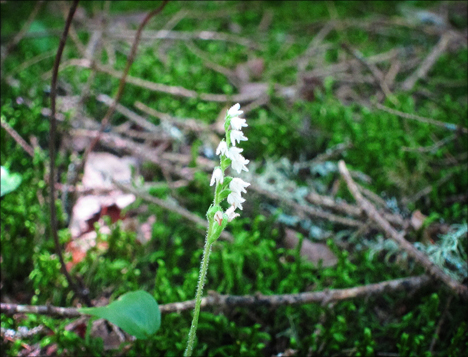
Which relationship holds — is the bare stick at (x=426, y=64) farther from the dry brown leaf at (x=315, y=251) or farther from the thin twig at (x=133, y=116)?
the thin twig at (x=133, y=116)

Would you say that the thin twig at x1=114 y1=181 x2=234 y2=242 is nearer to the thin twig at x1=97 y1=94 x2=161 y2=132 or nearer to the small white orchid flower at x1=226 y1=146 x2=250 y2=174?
the thin twig at x1=97 y1=94 x2=161 y2=132

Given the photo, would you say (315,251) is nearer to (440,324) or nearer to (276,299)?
(276,299)

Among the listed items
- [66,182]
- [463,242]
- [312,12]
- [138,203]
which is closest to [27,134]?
[66,182]

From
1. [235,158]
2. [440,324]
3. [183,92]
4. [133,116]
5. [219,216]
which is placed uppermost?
[183,92]

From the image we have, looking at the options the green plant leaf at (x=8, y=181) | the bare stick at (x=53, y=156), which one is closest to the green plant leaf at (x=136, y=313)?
the bare stick at (x=53, y=156)

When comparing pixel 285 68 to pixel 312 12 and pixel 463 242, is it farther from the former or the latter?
pixel 463 242

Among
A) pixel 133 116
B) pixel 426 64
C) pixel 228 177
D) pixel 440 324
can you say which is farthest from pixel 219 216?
pixel 426 64
